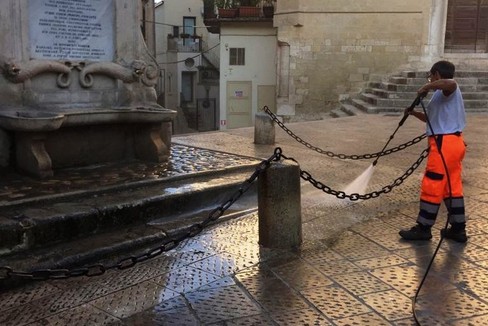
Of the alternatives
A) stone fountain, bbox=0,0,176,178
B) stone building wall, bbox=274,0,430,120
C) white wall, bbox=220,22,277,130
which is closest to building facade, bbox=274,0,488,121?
stone building wall, bbox=274,0,430,120

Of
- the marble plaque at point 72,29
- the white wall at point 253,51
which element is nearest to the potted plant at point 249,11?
the white wall at point 253,51

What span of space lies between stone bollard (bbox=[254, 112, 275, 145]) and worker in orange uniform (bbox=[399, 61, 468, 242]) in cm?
543

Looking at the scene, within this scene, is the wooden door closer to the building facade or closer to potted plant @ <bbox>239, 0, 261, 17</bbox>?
the building facade

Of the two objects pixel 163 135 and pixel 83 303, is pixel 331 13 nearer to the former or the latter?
pixel 163 135

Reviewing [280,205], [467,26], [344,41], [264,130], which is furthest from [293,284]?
[467,26]

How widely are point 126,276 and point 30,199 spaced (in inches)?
48.4

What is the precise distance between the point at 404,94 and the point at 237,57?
822 centimetres

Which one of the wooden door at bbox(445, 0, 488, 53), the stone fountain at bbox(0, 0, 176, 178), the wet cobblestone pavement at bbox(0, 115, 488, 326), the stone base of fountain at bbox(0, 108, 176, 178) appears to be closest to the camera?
the wet cobblestone pavement at bbox(0, 115, 488, 326)

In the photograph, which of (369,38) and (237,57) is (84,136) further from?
(237,57)

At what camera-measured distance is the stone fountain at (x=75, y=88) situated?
543 centimetres

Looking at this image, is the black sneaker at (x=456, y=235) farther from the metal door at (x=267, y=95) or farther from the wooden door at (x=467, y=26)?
the metal door at (x=267, y=95)

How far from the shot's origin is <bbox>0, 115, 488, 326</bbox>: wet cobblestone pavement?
3342mm

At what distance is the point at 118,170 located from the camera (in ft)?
19.7

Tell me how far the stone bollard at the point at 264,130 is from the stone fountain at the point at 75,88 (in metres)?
3.52
